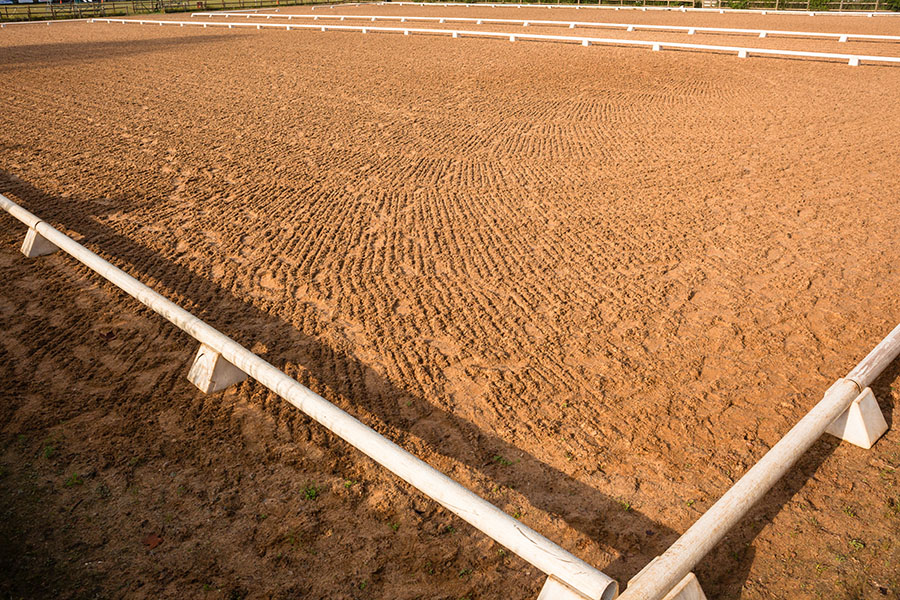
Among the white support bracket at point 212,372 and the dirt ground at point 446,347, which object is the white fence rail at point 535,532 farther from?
the dirt ground at point 446,347

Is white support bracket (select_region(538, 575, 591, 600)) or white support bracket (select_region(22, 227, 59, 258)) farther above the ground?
white support bracket (select_region(22, 227, 59, 258))

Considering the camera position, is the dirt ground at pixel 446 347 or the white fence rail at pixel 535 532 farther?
the dirt ground at pixel 446 347

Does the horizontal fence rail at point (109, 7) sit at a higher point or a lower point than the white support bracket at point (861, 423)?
higher

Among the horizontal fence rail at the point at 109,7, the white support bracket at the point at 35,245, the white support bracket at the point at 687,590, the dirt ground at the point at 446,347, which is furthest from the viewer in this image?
the horizontal fence rail at the point at 109,7

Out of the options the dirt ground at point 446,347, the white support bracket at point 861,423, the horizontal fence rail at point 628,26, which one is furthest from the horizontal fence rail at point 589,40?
the white support bracket at point 861,423

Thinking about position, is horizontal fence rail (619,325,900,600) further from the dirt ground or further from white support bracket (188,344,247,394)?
white support bracket (188,344,247,394)

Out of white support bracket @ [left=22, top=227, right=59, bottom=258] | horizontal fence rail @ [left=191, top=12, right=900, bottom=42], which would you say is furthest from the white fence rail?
horizontal fence rail @ [left=191, top=12, right=900, bottom=42]

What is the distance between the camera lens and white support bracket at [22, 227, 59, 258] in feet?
18.7

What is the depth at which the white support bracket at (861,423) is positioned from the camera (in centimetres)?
340

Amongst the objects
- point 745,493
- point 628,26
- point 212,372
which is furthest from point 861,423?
point 628,26

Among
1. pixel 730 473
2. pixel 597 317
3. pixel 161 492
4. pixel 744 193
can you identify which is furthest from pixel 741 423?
pixel 744 193

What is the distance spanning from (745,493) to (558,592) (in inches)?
40.6

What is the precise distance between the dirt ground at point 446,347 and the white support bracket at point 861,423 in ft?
0.34

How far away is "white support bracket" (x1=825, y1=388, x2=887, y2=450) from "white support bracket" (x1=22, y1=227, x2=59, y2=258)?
6477 millimetres
